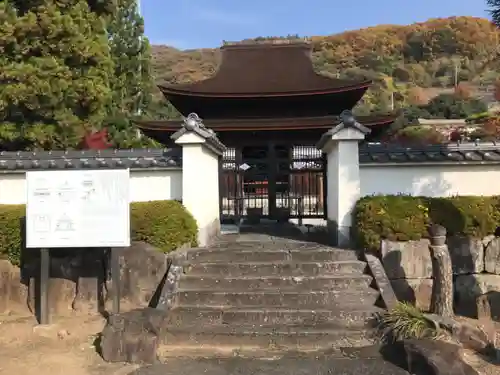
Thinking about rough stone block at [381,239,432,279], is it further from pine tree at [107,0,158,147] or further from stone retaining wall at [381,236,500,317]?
pine tree at [107,0,158,147]

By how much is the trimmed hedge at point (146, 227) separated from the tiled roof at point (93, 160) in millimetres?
1188

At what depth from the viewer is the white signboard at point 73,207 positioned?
6281 mm

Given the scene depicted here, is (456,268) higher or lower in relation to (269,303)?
higher

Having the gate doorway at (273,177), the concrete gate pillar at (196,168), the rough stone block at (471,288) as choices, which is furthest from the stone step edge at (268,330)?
the gate doorway at (273,177)

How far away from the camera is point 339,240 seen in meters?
7.83

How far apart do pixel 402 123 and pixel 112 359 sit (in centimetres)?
4360

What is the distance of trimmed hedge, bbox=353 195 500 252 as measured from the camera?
22.6 ft

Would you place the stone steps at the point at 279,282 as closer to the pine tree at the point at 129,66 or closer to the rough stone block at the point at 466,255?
the rough stone block at the point at 466,255

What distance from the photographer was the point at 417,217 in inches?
275

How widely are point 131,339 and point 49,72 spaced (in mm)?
8227

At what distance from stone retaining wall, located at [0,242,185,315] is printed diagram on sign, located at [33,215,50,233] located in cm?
85

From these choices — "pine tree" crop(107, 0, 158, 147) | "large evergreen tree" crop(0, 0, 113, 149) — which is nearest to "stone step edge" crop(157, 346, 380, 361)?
"large evergreen tree" crop(0, 0, 113, 149)

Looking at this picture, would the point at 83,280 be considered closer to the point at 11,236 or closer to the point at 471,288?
the point at 11,236

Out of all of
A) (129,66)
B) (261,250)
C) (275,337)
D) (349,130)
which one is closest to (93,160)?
(261,250)
